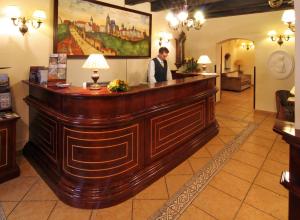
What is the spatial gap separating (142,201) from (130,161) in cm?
47

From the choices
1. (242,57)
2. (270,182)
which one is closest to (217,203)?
(270,182)

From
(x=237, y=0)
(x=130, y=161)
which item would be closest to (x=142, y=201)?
(x=130, y=161)

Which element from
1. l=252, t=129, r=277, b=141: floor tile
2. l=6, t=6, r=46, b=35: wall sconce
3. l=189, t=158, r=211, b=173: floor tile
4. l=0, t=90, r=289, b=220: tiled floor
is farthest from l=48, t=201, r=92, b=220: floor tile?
l=252, t=129, r=277, b=141: floor tile

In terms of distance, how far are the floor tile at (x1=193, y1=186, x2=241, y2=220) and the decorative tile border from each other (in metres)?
0.09

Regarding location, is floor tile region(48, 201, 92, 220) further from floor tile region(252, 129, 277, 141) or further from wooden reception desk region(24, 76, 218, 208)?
floor tile region(252, 129, 277, 141)

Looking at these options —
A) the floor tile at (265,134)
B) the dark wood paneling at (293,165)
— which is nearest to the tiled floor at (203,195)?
the floor tile at (265,134)

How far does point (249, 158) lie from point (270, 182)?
0.76 metres

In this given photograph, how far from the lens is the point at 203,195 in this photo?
2701 mm

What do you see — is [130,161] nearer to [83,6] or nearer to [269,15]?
[83,6]

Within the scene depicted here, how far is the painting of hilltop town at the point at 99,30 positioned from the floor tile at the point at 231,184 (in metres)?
3.29

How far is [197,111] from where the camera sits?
13.9 ft

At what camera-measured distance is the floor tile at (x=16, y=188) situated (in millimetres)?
2617

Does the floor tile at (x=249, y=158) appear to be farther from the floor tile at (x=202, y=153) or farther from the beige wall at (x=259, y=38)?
the beige wall at (x=259, y=38)

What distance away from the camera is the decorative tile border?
93.0 inches
